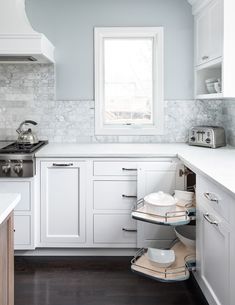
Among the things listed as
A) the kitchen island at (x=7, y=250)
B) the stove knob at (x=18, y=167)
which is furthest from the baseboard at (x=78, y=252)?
the kitchen island at (x=7, y=250)

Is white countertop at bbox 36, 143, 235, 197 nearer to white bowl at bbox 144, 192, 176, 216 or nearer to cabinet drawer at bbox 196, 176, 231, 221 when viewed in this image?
cabinet drawer at bbox 196, 176, 231, 221

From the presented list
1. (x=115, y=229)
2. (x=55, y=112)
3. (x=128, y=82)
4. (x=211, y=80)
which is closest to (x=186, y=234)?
(x=115, y=229)

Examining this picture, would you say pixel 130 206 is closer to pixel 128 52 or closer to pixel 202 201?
pixel 202 201

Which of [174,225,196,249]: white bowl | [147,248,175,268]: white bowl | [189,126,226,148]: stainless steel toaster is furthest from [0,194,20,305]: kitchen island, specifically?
[189,126,226,148]: stainless steel toaster

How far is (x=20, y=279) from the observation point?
303cm

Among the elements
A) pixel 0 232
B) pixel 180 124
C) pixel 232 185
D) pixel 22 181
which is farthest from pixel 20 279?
pixel 180 124

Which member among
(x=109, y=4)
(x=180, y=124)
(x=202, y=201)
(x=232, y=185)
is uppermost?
(x=109, y=4)

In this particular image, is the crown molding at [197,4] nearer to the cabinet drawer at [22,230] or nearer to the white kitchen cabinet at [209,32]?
the white kitchen cabinet at [209,32]

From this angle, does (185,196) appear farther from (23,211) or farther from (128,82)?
(128,82)

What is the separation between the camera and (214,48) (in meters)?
3.31

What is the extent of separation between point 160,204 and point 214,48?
1.37 m

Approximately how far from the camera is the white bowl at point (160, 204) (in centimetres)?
276

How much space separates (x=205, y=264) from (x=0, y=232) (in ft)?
4.49

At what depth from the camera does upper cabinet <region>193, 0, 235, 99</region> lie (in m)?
3.08
